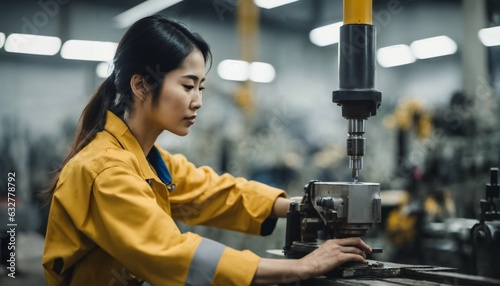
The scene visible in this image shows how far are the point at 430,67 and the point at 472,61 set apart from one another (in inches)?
37.8

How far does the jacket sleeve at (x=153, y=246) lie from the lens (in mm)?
1351

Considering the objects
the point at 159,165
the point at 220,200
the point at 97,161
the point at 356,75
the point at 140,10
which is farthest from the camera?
the point at 140,10

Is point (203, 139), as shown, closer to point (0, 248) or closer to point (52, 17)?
point (52, 17)

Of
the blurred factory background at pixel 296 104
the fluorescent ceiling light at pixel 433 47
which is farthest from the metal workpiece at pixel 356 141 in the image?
the fluorescent ceiling light at pixel 433 47

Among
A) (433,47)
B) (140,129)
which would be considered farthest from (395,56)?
(140,129)

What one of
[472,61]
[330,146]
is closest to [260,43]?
[330,146]

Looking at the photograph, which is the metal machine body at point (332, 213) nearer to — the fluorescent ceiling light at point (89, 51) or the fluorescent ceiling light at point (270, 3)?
the fluorescent ceiling light at point (89, 51)

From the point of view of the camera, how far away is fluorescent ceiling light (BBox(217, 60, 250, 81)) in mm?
6664

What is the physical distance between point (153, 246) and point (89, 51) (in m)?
4.72

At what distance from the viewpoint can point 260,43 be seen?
7.08m

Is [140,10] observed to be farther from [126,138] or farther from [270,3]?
[126,138]

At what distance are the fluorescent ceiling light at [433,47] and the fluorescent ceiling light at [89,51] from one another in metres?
3.39

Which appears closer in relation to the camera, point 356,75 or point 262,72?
point 356,75

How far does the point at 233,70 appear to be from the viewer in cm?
689
